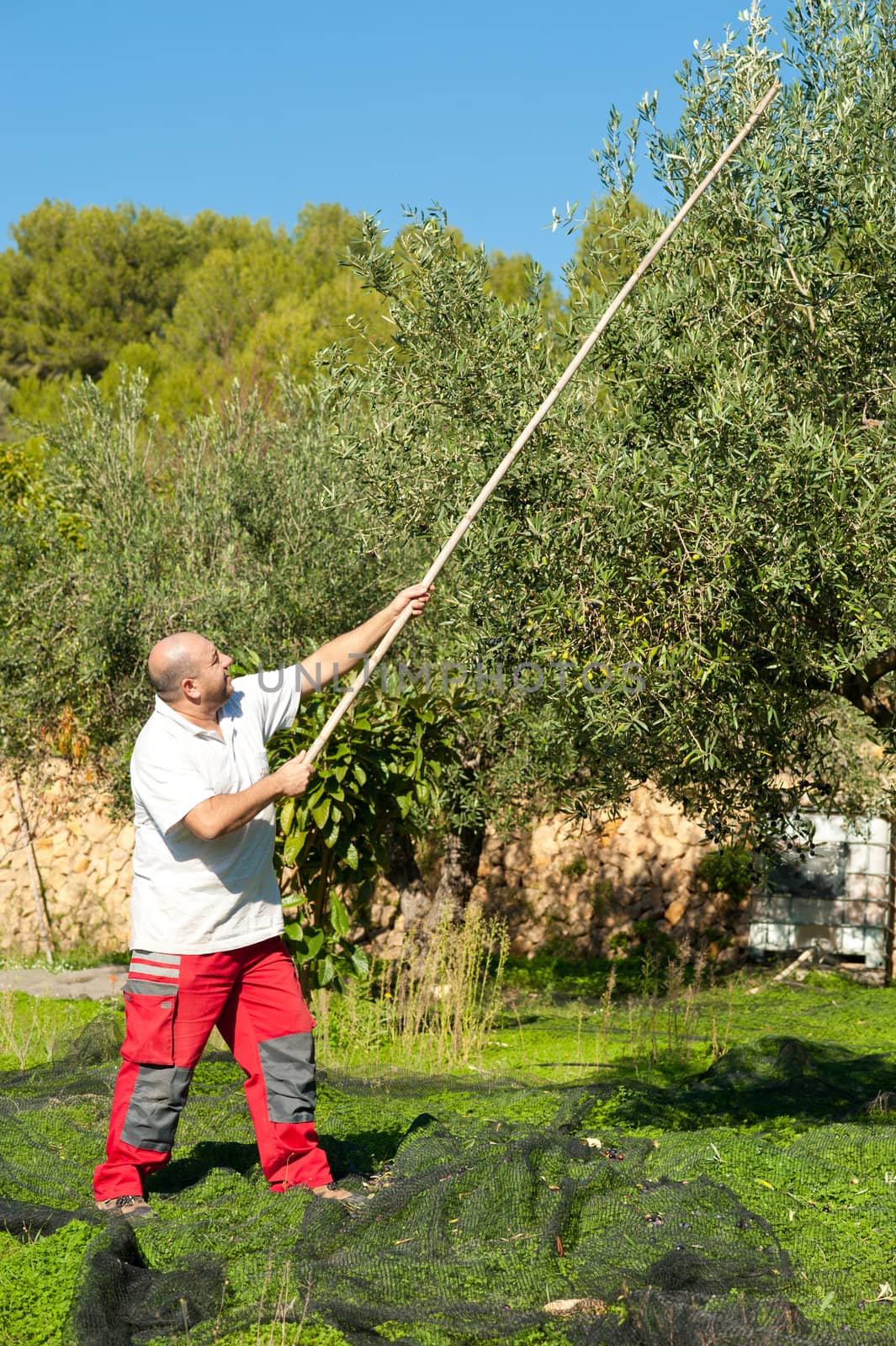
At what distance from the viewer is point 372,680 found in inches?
385

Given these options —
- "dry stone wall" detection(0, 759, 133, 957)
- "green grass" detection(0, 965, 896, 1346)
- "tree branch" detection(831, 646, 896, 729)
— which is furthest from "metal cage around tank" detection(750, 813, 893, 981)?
"tree branch" detection(831, 646, 896, 729)

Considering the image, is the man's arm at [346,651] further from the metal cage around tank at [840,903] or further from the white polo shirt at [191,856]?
the metal cage around tank at [840,903]

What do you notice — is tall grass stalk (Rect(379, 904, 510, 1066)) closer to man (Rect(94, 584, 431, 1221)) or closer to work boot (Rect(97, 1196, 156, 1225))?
man (Rect(94, 584, 431, 1221))

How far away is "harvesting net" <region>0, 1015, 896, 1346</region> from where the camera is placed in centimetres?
362

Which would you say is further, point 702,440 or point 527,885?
point 527,885

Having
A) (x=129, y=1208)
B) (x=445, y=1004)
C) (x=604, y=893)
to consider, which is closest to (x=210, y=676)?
(x=129, y=1208)

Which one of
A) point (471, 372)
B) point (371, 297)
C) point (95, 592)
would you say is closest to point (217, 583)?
point (95, 592)

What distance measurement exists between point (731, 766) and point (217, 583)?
620 centimetres

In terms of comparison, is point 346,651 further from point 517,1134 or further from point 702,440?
point 517,1134

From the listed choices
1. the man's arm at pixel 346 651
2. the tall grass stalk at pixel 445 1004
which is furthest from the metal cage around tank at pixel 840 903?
the man's arm at pixel 346 651

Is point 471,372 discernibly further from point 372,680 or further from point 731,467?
point 372,680

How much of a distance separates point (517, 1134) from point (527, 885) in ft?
29.7

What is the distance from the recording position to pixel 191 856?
4.57 meters

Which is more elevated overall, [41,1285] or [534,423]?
[534,423]
